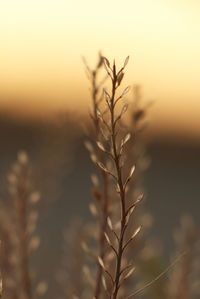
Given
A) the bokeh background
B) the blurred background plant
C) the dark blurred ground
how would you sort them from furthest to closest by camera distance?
1. the dark blurred ground
2. the bokeh background
3. the blurred background plant

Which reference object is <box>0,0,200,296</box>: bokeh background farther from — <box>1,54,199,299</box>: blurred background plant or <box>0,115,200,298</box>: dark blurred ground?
<box>0,115,200,298</box>: dark blurred ground

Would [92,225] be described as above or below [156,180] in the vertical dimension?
above

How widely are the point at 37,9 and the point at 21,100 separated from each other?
412mm

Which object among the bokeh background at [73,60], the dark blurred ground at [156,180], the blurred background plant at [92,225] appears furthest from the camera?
the dark blurred ground at [156,180]

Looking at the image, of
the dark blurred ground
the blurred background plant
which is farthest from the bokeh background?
the dark blurred ground

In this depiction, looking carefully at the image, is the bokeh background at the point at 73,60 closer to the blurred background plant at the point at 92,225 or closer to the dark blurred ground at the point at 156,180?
the blurred background plant at the point at 92,225

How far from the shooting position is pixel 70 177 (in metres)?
1.99

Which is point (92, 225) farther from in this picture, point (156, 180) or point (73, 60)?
point (156, 180)

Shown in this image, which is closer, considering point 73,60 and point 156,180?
point 73,60

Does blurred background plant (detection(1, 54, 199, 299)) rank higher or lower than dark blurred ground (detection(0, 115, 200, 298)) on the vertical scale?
higher

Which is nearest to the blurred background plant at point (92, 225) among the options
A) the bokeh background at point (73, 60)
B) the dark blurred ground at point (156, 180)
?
the bokeh background at point (73, 60)

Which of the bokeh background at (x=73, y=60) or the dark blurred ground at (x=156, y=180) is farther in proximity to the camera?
the dark blurred ground at (x=156, y=180)

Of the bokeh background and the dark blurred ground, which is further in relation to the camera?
the dark blurred ground

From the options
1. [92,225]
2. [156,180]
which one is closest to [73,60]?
[92,225]
